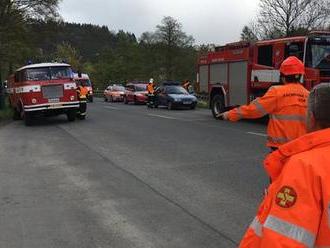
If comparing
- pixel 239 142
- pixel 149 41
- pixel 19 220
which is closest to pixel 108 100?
pixel 149 41

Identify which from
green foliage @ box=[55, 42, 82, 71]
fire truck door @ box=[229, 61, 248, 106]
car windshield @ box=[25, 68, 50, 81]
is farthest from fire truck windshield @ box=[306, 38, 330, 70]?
green foliage @ box=[55, 42, 82, 71]

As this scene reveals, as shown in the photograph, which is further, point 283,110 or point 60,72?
point 60,72

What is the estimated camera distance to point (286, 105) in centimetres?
589

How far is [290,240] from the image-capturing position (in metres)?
2.05

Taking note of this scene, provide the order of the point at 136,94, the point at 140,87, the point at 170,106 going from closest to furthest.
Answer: the point at 170,106, the point at 136,94, the point at 140,87

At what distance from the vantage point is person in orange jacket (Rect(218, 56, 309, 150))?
19.1 ft

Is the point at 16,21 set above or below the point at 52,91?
above

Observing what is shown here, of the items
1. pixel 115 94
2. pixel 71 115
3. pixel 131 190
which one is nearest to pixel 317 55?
pixel 71 115

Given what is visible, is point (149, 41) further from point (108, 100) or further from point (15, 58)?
point (15, 58)

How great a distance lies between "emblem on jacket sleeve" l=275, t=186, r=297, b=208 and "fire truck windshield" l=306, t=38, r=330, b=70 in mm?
16971

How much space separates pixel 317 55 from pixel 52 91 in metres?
10.1

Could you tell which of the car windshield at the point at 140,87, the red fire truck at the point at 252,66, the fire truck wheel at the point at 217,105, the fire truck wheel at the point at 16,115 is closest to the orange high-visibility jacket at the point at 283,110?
the red fire truck at the point at 252,66

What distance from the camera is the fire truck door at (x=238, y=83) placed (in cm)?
2192

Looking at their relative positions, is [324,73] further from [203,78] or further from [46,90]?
[46,90]
